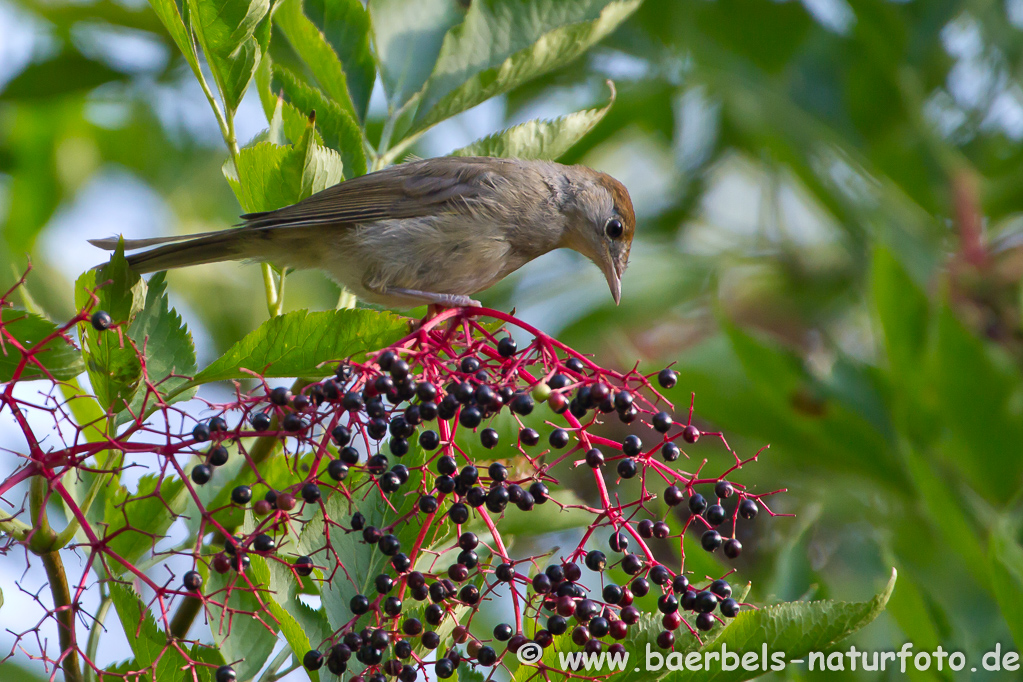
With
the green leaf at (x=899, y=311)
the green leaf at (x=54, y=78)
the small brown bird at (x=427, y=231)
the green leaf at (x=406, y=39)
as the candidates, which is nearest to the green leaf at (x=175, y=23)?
the green leaf at (x=406, y=39)

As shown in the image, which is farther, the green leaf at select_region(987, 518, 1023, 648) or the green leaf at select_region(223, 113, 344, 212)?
the green leaf at select_region(987, 518, 1023, 648)

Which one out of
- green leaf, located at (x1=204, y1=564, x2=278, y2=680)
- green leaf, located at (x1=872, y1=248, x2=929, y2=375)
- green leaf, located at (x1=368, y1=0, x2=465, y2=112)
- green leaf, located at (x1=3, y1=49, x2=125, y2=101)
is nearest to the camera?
green leaf, located at (x1=204, y1=564, x2=278, y2=680)

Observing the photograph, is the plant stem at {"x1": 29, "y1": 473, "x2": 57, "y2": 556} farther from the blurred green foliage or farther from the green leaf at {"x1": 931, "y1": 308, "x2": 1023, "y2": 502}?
the green leaf at {"x1": 931, "y1": 308, "x2": 1023, "y2": 502}

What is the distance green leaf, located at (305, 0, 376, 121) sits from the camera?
311 centimetres


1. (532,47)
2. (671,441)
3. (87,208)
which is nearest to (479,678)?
(671,441)

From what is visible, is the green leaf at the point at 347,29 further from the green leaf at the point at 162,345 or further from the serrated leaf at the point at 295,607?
the serrated leaf at the point at 295,607

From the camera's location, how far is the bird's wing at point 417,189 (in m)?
3.76

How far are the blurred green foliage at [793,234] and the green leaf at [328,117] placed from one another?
24 centimetres

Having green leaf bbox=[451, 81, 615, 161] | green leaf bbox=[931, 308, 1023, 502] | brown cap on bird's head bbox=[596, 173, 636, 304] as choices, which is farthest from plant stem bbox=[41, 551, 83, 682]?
green leaf bbox=[931, 308, 1023, 502]

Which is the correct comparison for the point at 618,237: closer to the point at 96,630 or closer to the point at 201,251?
the point at 201,251

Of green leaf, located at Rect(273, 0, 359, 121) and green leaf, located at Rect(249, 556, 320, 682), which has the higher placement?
green leaf, located at Rect(273, 0, 359, 121)

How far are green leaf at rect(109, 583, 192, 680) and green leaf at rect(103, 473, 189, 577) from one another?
0.26m

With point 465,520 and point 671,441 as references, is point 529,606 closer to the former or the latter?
point 465,520
